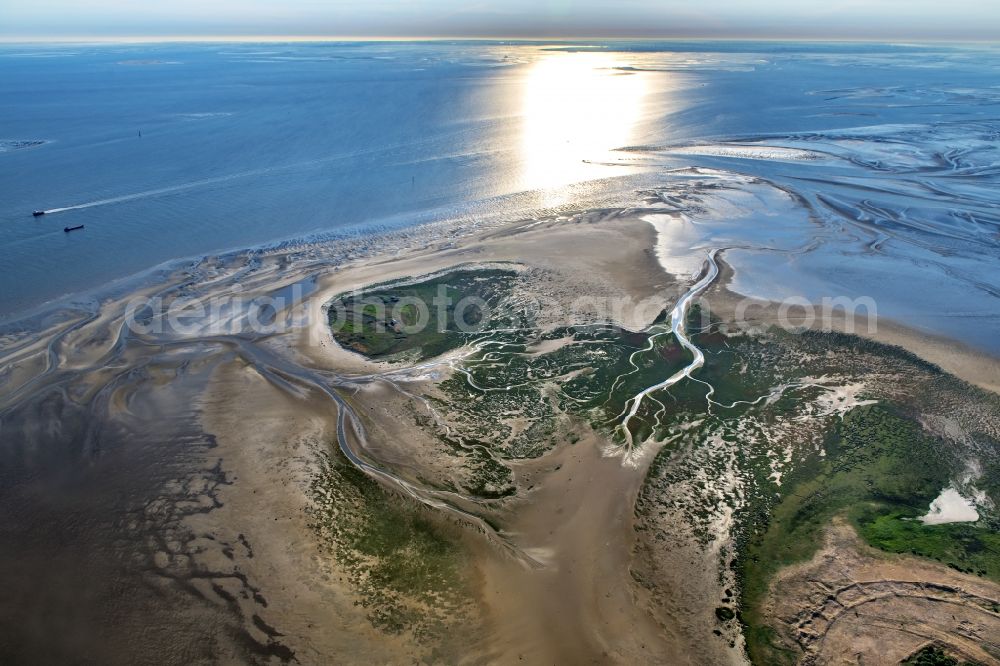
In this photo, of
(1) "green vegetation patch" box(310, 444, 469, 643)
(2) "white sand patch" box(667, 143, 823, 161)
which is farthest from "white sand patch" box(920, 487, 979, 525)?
(2) "white sand patch" box(667, 143, 823, 161)

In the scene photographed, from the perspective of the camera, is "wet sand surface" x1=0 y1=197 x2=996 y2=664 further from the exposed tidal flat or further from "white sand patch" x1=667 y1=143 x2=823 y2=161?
"white sand patch" x1=667 y1=143 x2=823 y2=161

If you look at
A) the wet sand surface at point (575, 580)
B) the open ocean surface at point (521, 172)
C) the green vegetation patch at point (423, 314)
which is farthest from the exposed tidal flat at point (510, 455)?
the open ocean surface at point (521, 172)

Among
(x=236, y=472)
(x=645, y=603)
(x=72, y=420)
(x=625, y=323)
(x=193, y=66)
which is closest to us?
(x=645, y=603)

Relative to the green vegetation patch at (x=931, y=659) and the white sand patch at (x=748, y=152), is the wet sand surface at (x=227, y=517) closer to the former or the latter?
the green vegetation patch at (x=931, y=659)

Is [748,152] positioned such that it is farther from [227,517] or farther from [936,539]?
[227,517]

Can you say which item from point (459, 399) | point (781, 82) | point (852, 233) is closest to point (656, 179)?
point (852, 233)

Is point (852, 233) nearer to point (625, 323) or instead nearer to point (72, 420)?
point (625, 323)
